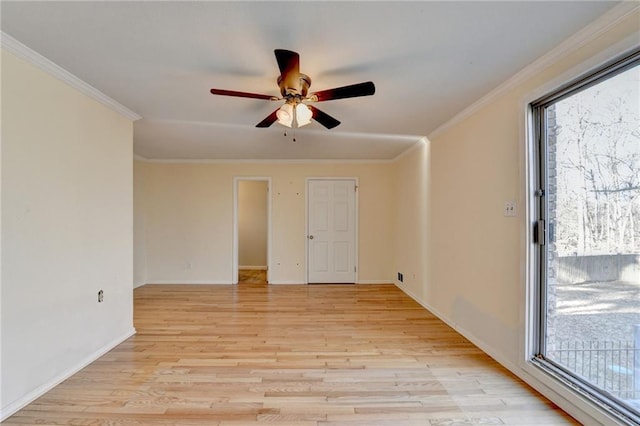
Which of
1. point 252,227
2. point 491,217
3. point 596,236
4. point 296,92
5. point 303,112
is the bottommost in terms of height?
point 252,227

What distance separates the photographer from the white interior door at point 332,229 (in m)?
5.26

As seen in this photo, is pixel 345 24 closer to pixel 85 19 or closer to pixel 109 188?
pixel 85 19

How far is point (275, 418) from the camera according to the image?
173cm

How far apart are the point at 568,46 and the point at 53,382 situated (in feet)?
13.5

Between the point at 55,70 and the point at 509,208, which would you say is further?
the point at 509,208

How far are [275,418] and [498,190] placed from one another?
7.87ft

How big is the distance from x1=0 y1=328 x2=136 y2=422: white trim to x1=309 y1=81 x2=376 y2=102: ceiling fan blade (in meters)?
2.74

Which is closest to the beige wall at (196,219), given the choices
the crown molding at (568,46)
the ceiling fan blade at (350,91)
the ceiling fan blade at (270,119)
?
the ceiling fan blade at (270,119)

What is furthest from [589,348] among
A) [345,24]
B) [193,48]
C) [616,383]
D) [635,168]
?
[193,48]

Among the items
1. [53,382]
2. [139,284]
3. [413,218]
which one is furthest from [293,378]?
[139,284]

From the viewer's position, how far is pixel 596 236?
1.73 m

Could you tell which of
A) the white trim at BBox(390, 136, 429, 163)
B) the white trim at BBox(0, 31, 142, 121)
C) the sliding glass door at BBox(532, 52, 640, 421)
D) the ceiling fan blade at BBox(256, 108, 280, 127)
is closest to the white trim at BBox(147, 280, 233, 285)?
the white trim at BBox(0, 31, 142, 121)

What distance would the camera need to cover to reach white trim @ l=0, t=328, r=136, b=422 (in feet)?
5.73

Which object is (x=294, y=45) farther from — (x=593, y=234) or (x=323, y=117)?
(x=593, y=234)
